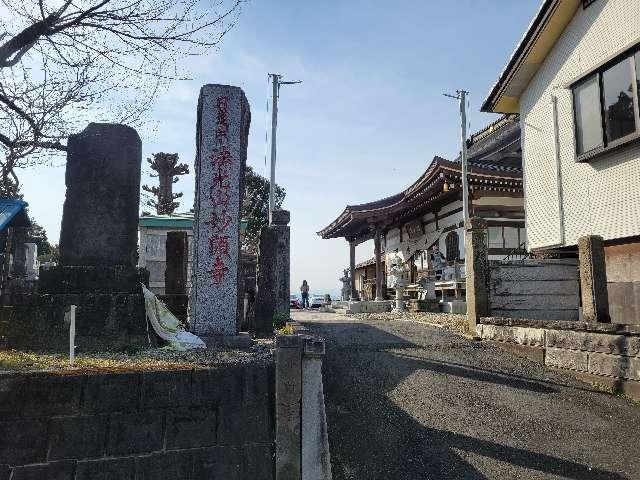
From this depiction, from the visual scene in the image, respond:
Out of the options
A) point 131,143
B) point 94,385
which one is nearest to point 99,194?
point 131,143

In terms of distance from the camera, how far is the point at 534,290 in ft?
28.6

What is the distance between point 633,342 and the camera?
583 cm

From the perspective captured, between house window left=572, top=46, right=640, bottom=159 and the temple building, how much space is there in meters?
6.84

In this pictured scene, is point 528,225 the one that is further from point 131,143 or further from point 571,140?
point 131,143

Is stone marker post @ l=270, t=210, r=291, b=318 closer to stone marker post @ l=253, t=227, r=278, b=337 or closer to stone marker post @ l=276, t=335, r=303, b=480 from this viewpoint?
stone marker post @ l=253, t=227, r=278, b=337

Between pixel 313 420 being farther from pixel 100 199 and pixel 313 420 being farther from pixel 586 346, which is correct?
pixel 100 199

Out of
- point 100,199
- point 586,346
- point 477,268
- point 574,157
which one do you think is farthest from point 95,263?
point 574,157

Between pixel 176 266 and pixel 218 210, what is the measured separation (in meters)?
2.47

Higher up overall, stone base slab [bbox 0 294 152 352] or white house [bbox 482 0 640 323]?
white house [bbox 482 0 640 323]

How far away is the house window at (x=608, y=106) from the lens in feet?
26.4

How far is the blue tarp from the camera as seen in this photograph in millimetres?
12188

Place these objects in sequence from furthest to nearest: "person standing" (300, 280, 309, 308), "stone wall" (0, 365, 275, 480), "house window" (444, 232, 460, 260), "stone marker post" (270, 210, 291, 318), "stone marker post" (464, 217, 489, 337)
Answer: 1. "person standing" (300, 280, 309, 308)
2. "house window" (444, 232, 460, 260)
3. "stone marker post" (270, 210, 291, 318)
4. "stone marker post" (464, 217, 489, 337)
5. "stone wall" (0, 365, 275, 480)

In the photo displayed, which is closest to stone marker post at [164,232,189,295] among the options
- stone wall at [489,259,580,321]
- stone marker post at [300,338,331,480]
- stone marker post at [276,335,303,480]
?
stone marker post at [276,335,303,480]

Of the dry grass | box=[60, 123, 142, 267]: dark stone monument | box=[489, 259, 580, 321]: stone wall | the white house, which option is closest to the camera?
the dry grass
